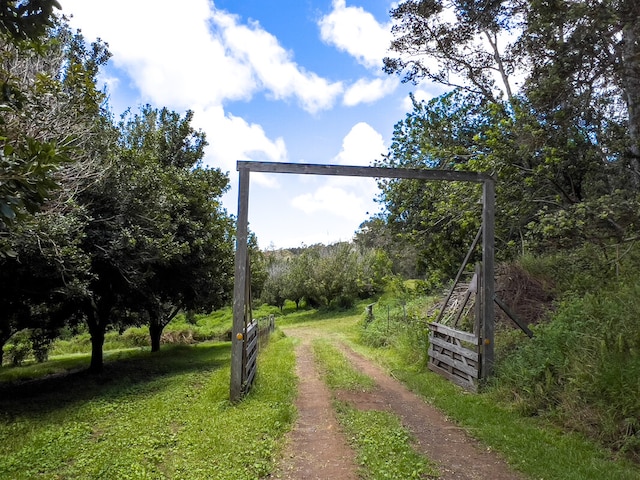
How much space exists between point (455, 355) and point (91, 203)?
8.76 m

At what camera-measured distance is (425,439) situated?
18.6 ft

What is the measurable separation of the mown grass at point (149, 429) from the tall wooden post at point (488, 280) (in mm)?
3644

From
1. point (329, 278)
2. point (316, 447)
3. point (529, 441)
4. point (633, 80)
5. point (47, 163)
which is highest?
point (633, 80)

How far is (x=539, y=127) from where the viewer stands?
9086 mm

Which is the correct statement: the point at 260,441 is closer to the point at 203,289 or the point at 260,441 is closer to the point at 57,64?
the point at 57,64

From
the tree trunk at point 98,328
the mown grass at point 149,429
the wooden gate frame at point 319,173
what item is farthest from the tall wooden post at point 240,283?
the tree trunk at point 98,328

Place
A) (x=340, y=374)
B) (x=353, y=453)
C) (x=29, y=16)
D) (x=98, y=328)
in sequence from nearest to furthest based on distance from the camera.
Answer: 1. (x=29, y=16)
2. (x=353, y=453)
3. (x=340, y=374)
4. (x=98, y=328)

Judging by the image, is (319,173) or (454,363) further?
(454,363)

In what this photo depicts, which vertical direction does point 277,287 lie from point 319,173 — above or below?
below

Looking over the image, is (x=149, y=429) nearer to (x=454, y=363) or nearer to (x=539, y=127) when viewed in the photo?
(x=454, y=363)

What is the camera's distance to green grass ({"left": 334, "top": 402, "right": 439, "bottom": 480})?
15.1ft

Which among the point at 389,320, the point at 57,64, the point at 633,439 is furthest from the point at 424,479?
the point at 389,320

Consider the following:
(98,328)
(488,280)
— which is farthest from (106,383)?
(488,280)

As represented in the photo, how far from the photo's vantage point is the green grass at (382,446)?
4613 millimetres
